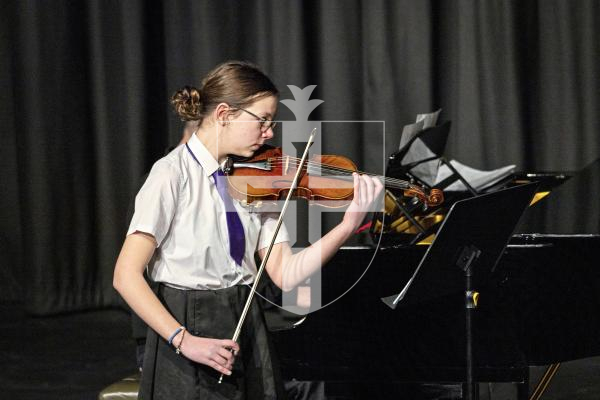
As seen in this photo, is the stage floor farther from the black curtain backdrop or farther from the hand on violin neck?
the hand on violin neck

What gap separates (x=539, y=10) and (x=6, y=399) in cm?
356

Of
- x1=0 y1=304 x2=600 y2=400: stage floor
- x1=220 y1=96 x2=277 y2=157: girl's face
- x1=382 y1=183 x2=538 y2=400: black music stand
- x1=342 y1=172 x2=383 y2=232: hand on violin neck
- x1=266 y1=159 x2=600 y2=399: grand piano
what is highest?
x1=220 y1=96 x2=277 y2=157: girl's face

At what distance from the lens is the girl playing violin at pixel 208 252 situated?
167 cm

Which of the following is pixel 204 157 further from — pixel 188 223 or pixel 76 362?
pixel 76 362

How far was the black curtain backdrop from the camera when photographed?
4887mm

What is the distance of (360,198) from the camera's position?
1843mm

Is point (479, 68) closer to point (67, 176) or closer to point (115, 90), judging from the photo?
point (115, 90)

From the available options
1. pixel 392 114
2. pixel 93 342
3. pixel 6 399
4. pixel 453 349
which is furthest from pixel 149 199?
pixel 392 114

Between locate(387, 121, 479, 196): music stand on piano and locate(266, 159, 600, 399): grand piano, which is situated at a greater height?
locate(387, 121, 479, 196): music stand on piano

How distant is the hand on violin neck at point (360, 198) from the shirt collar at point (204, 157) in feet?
1.00

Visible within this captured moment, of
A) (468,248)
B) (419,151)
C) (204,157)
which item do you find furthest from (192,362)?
(419,151)

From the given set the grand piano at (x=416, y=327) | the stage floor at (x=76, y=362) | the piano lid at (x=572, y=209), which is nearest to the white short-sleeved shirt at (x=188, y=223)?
the grand piano at (x=416, y=327)

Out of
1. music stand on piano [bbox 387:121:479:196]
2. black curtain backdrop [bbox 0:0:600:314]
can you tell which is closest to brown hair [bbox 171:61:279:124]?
music stand on piano [bbox 387:121:479:196]

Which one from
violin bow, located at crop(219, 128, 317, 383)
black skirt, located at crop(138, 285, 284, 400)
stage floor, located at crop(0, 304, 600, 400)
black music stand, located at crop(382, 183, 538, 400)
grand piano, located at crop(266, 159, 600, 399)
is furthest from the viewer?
stage floor, located at crop(0, 304, 600, 400)
